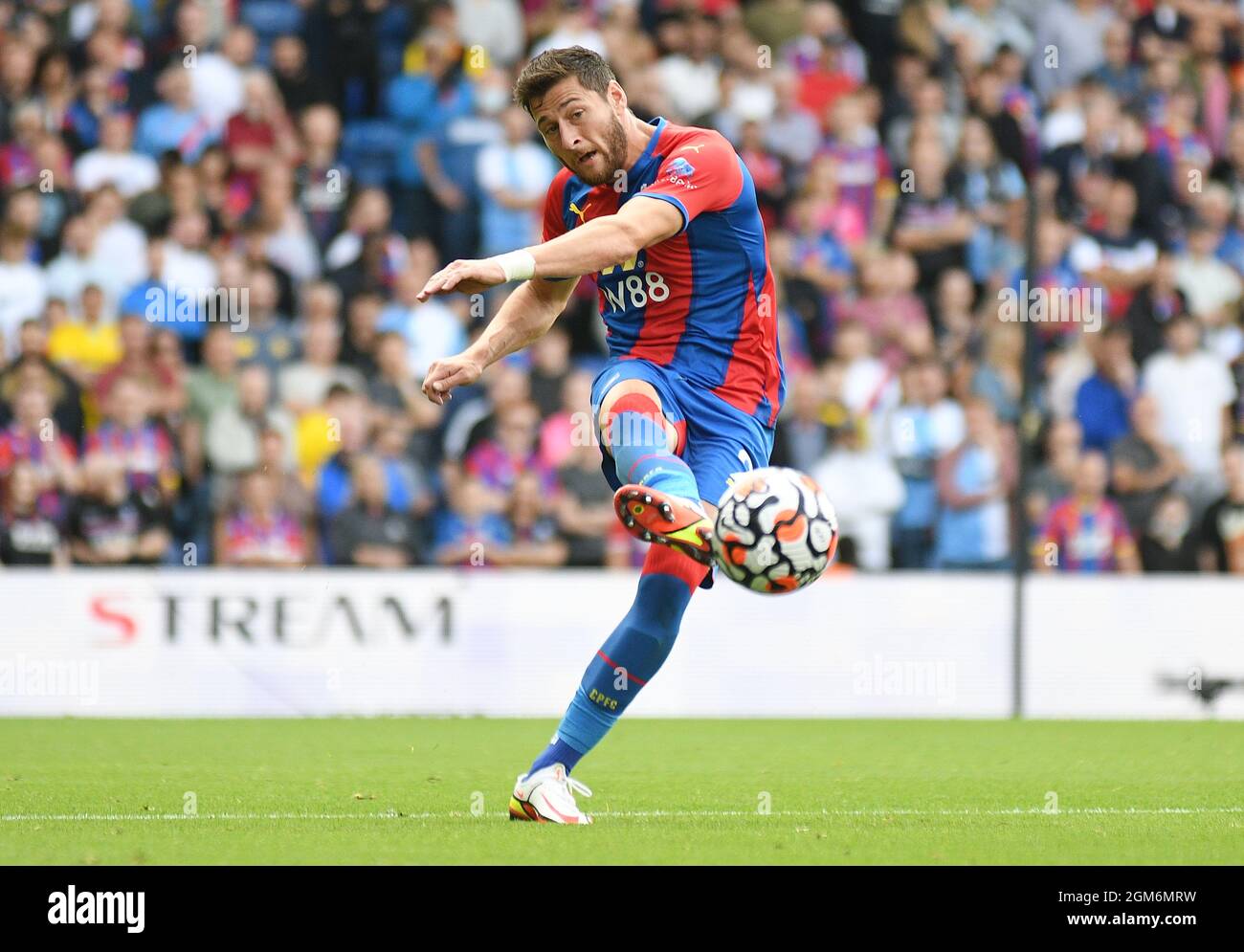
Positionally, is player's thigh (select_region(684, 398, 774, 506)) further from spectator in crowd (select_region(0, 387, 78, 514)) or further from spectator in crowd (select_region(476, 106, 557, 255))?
spectator in crowd (select_region(476, 106, 557, 255))

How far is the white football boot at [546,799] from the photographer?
6.48 m

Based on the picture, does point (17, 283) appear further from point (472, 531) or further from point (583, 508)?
point (583, 508)

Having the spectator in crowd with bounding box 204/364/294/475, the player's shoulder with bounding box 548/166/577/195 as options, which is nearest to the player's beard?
the player's shoulder with bounding box 548/166/577/195

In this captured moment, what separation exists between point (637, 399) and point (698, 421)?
0.33 metres

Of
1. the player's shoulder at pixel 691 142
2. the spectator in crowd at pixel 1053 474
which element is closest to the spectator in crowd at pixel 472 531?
the spectator in crowd at pixel 1053 474

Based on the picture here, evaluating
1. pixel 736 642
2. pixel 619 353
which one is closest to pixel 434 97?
pixel 736 642

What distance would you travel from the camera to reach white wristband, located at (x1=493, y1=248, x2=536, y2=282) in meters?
5.86

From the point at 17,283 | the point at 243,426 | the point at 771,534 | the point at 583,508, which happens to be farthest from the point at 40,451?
the point at 771,534

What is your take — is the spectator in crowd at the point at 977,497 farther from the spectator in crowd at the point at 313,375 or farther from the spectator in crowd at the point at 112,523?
the spectator in crowd at the point at 112,523

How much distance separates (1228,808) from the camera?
23.3 feet

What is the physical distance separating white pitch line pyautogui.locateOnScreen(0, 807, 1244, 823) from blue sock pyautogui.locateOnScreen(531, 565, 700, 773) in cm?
30

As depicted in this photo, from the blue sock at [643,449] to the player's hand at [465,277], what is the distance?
79cm

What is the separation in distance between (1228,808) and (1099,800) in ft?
1.59

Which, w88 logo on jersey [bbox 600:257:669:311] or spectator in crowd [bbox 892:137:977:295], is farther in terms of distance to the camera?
spectator in crowd [bbox 892:137:977:295]
